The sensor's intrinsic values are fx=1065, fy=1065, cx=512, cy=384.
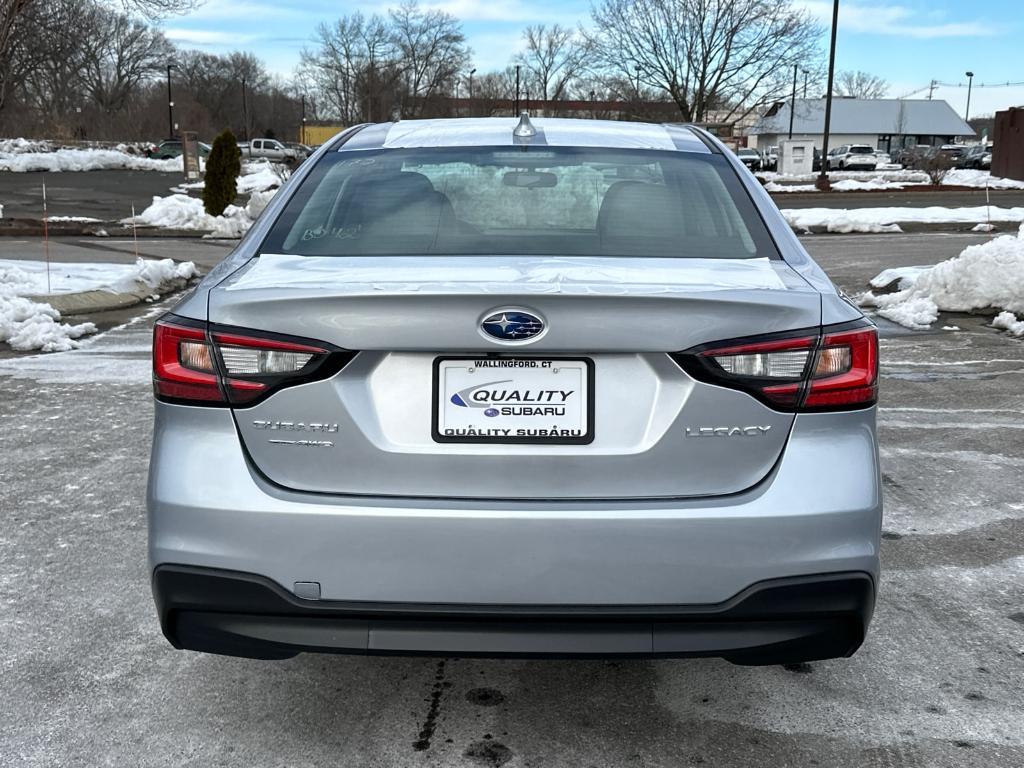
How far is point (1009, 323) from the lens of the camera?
31.5 feet

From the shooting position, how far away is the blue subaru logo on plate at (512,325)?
2.34m

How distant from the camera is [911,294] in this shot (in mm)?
11016

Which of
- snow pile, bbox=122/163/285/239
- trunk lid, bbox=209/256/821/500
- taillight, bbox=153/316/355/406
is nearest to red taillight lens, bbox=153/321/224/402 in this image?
taillight, bbox=153/316/355/406

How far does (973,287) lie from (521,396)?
30.1 ft

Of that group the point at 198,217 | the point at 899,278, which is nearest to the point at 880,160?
the point at 198,217

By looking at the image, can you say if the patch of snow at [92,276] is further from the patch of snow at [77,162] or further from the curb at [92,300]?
the patch of snow at [77,162]

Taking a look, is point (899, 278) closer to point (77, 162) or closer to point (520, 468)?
point (520, 468)

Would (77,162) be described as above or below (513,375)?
below

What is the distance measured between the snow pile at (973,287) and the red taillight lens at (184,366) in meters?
8.71

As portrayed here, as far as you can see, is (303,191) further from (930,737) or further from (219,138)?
(219,138)

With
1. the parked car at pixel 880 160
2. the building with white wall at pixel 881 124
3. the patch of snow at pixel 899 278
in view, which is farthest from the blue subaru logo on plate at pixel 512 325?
the building with white wall at pixel 881 124

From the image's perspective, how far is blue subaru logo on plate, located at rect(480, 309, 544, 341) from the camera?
7.66 ft

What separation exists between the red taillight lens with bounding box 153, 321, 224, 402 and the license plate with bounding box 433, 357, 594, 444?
0.54 m

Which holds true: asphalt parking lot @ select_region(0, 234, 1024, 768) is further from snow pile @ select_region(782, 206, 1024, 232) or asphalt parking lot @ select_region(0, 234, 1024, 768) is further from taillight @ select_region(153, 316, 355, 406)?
snow pile @ select_region(782, 206, 1024, 232)
